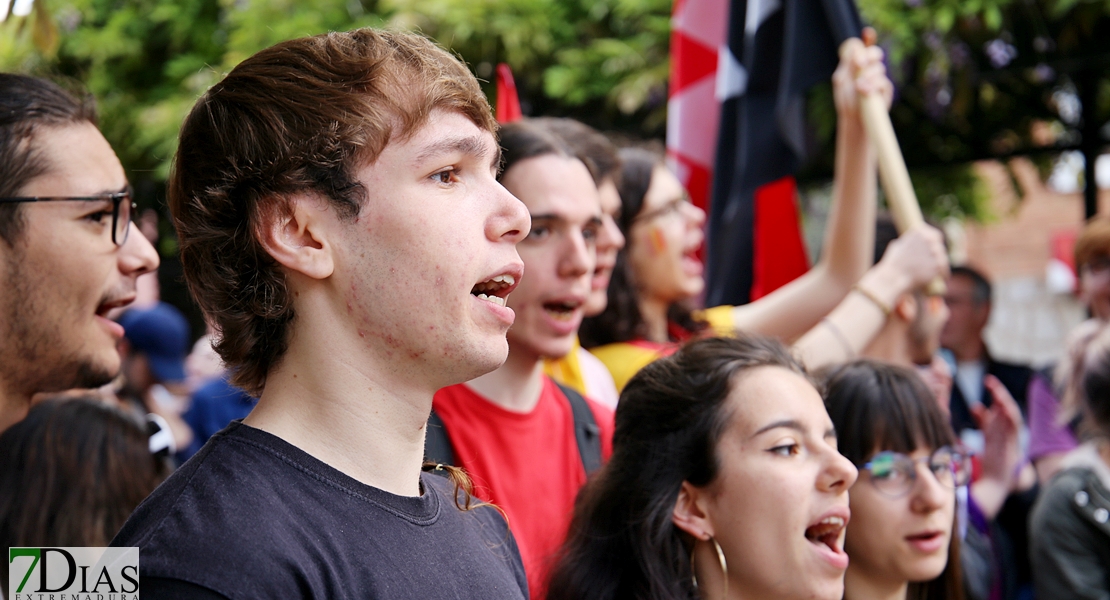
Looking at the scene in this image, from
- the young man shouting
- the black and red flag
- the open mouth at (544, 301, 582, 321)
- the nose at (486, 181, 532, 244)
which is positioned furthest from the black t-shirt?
the black and red flag

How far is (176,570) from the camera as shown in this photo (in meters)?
1.32

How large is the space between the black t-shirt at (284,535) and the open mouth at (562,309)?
1150mm

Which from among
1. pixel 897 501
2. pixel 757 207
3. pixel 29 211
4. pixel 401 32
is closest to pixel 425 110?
pixel 401 32

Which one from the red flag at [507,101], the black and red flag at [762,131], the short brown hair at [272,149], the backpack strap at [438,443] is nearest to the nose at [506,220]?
the short brown hair at [272,149]

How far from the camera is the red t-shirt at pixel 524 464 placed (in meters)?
2.51

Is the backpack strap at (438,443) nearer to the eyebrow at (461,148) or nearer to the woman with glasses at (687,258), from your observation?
the eyebrow at (461,148)

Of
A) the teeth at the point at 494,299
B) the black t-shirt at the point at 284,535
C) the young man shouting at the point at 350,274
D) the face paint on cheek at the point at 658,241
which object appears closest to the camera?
the black t-shirt at the point at 284,535

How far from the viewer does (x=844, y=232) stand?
3.62m

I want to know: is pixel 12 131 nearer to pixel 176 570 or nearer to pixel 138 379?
pixel 176 570

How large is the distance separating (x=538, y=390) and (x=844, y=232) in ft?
4.74

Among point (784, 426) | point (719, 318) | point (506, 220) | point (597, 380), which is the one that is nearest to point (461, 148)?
point (506, 220)

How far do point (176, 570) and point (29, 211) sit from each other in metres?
1.10

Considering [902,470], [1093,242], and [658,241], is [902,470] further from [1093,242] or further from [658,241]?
[1093,242]

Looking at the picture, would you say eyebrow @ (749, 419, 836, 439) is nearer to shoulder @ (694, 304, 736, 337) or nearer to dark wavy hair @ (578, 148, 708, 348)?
shoulder @ (694, 304, 736, 337)
